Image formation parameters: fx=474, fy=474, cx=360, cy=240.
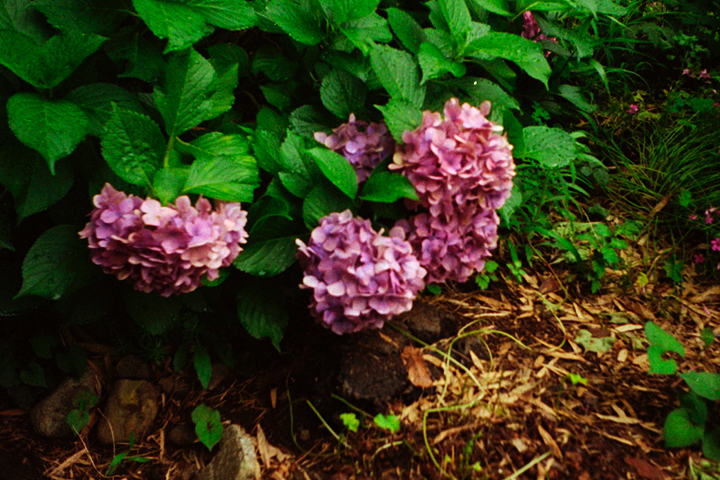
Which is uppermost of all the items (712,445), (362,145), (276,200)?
(362,145)

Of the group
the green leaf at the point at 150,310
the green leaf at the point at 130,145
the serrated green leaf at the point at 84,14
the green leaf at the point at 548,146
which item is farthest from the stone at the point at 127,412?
the green leaf at the point at 548,146

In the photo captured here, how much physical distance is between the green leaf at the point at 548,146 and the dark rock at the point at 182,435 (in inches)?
61.0

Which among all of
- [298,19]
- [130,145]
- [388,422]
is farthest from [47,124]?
[388,422]

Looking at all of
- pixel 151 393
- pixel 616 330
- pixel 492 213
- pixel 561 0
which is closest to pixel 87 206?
pixel 151 393

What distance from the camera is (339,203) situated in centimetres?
152

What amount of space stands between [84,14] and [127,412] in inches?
54.0

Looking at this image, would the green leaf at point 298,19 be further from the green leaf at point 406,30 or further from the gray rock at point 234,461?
the gray rock at point 234,461

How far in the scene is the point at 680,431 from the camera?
1380 mm

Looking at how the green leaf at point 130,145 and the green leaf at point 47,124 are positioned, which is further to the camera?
the green leaf at point 130,145

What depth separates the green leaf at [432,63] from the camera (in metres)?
1.50

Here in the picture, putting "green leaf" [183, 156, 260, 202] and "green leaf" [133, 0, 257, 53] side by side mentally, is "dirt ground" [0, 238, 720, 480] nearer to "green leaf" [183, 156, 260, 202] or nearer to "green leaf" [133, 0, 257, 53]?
"green leaf" [183, 156, 260, 202]

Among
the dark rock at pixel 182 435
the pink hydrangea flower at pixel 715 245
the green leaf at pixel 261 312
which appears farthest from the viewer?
the pink hydrangea flower at pixel 715 245

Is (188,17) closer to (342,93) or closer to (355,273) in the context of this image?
(342,93)

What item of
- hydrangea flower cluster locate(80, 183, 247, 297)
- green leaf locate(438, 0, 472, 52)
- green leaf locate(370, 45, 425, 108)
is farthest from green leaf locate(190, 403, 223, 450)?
green leaf locate(438, 0, 472, 52)
